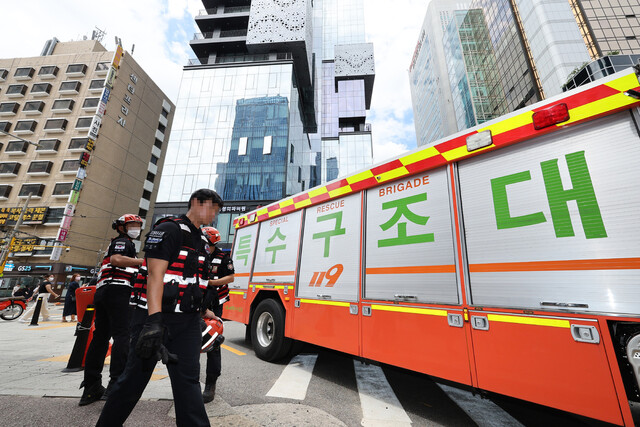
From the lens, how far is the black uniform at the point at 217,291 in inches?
121

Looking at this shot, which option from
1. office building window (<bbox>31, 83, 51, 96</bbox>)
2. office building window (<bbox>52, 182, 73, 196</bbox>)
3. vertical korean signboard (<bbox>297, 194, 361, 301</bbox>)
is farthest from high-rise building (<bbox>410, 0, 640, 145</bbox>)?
office building window (<bbox>31, 83, 51, 96</bbox>)

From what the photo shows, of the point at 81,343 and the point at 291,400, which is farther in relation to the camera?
the point at 81,343

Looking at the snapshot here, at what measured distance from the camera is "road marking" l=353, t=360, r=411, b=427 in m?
2.71

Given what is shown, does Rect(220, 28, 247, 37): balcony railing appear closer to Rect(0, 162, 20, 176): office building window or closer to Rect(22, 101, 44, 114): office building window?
Rect(22, 101, 44, 114): office building window

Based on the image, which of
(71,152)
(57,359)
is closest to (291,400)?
(57,359)

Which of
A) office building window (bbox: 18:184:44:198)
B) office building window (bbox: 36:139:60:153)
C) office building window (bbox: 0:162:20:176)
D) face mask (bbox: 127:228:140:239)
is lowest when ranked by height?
face mask (bbox: 127:228:140:239)

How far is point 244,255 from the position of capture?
6.18 m

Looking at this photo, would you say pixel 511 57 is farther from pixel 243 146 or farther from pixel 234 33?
pixel 234 33

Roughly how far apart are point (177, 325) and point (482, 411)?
344 cm

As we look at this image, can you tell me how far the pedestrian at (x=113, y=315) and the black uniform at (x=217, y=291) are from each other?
2.81 ft

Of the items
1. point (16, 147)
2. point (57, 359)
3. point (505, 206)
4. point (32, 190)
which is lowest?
point (57, 359)

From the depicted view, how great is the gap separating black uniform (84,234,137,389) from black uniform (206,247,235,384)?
3.03 feet

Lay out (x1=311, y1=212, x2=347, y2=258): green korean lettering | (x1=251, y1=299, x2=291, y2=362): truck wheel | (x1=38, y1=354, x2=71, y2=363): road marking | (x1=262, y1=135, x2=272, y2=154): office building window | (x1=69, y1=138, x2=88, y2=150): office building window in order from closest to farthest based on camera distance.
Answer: (x1=311, y1=212, x2=347, y2=258): green korean lettering, (x1=38, y1=354, x2=71, y2=363): road marking, (x1=251, y1=299, x2=291, y2=362): truck wheel, (x1=69, y1=138, x2=88, y2=150): office building window, (x1=262, y1=135, x2=272, y2=154): office building window

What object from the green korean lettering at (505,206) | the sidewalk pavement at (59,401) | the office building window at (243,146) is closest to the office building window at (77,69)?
the office building window at (243,146)
